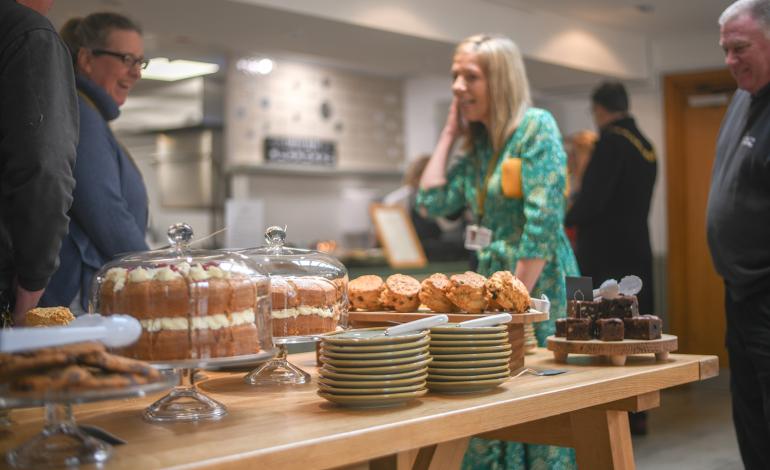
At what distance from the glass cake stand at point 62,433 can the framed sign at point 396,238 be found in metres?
4.52

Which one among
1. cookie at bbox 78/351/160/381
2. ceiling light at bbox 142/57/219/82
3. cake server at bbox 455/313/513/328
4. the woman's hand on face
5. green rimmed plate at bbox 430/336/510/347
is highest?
ceiling light at bbox 142/57/219/82

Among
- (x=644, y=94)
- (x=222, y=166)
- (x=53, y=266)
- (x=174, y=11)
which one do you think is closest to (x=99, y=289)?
(x=53, y=266)

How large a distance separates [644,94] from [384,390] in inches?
274

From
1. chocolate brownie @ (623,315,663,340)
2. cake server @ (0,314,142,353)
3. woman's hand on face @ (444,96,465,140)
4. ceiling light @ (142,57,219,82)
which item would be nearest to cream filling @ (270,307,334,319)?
cake server @ (0,314,142,353)

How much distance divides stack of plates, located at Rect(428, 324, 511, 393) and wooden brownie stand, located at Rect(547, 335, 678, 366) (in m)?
0.42

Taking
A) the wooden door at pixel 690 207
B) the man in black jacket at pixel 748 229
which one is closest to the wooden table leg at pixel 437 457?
the man in black jacket at pixel 748 229

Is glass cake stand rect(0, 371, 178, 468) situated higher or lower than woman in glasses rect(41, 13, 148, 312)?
lower

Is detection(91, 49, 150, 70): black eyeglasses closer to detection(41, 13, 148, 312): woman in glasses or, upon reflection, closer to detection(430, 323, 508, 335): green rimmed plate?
detection(41, 13, 148, 312): woman in glasses

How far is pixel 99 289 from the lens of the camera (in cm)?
158

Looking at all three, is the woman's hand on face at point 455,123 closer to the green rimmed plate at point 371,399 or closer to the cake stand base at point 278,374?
the cake stand base at point 278,374

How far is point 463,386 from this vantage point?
66.2 inches

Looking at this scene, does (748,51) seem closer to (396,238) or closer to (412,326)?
(412,326)

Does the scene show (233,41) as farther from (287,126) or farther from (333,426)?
(333,426)

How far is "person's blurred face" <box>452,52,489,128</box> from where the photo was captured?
2785 millimetres
